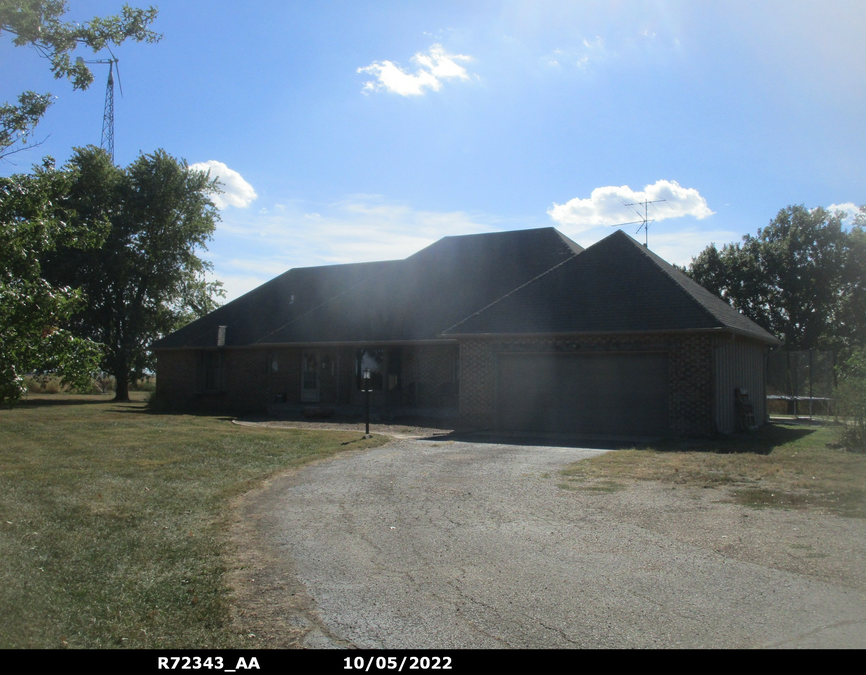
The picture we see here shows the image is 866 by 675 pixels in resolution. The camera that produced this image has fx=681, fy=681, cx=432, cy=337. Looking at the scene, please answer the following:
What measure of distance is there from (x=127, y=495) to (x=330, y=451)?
5.25 m

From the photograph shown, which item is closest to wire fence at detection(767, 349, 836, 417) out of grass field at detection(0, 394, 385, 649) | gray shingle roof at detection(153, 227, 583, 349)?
gray shingle roof at detection(153, 227, 583, 349)

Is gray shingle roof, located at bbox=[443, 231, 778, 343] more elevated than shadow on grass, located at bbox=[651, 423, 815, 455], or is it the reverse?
gray shingle roof, located at bbox=[443, 231, 778, 343]

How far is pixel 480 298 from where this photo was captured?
930 inches

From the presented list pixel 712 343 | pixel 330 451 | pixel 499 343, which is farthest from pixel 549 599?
pixel 499 343

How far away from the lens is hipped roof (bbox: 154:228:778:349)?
1747 centimetres

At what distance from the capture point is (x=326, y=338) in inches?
982

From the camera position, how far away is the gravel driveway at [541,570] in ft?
14.7

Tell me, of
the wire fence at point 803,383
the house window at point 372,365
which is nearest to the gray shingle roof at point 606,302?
the house window at point 372,365

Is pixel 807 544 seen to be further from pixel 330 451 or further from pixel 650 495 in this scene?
pixel 330 451

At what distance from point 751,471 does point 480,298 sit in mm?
13421

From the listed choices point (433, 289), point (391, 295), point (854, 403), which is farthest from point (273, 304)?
point (854, 403)

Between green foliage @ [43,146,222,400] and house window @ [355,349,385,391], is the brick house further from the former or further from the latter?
green foliage @ [43,146,222,400]

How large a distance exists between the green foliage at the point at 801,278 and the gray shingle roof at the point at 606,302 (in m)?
31.9

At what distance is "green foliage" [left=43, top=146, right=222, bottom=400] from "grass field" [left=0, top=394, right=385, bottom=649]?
19202 mm
